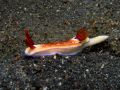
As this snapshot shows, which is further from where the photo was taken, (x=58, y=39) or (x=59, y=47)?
(x=58, y=39)

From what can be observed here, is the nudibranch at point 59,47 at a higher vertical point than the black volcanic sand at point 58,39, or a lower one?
higher

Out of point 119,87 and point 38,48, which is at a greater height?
point 38,48

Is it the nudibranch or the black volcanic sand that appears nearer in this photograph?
the black volcanic sand

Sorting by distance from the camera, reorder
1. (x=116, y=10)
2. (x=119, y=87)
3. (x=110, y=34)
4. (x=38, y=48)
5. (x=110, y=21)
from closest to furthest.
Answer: (x=119, y=87) < (x=38, y=48) < (x=110, y=34) < (x=110, y=21) < (x=116, y=10)

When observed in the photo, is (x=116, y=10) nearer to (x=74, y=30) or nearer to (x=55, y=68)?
(x=74, y=30)

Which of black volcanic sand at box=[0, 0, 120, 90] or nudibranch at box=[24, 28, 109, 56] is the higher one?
nudibranch at box=[24, 28, 109, 56]

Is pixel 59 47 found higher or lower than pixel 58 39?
higher

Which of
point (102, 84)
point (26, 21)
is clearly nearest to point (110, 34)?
point (102, 84)

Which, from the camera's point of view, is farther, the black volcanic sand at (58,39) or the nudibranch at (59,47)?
the nudibranch at (59,47)
